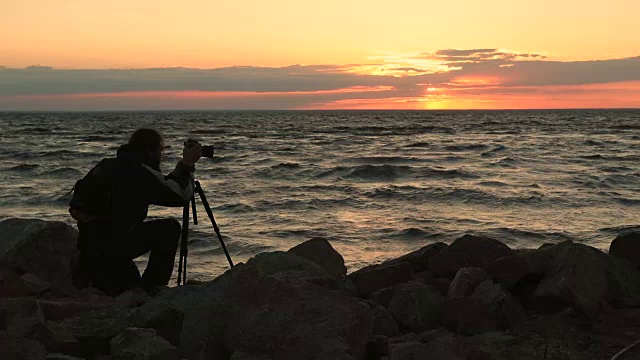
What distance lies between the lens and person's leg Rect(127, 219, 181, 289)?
18.6 ft

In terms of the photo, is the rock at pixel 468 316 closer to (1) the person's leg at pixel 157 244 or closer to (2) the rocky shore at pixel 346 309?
(2) the rocky shore at pixel 346 309

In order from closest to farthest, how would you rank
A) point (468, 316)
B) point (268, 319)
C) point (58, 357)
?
point (58, 357)
point (268, 319)
point (468, 316)

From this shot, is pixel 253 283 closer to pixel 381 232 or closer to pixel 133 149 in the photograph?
pixel 133 149

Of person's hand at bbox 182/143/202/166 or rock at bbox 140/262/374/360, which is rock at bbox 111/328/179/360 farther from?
person's hand at bbox 182/143/202/166

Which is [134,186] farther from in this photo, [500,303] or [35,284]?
[500,303]

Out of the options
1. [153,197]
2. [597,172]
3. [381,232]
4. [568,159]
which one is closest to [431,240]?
[381,232]

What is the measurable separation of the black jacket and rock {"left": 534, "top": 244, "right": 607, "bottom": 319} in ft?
11.0

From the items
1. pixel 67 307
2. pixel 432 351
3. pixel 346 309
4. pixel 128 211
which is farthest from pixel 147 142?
pixel 432 351

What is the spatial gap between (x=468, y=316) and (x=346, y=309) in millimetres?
1244

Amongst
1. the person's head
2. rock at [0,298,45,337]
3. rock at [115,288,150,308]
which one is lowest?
rock at [115,288,150,308]

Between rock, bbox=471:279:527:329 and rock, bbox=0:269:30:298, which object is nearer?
rock, bbox=471:279:527:329

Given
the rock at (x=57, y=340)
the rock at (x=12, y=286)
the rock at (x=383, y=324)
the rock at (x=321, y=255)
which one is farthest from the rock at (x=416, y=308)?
the rock at (x=12, y=286)

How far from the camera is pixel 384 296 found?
18.2 ft

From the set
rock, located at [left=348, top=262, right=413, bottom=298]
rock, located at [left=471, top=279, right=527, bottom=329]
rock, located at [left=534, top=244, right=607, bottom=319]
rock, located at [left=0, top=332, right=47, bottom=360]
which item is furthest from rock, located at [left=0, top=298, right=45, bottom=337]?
rock, located at [left=534, top=244, right=607, bottom=319]
